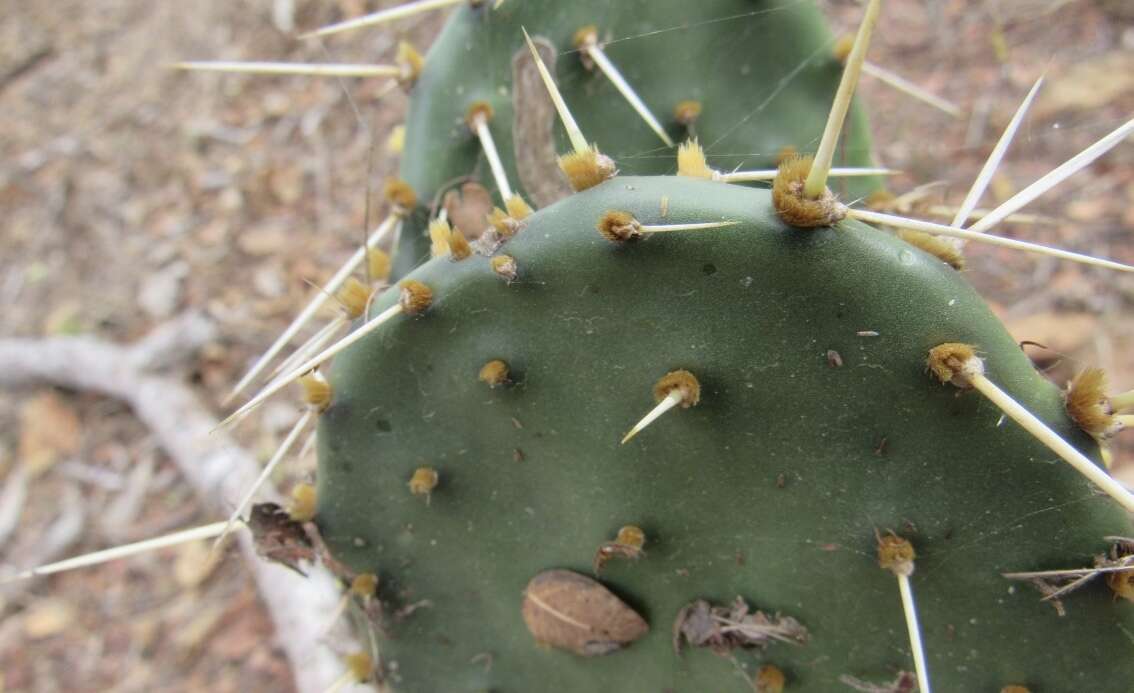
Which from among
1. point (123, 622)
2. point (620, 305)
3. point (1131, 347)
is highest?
point (620, 305)

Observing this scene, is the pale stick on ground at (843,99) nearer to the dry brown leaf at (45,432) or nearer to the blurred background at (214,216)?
the blurred background at (214,216)

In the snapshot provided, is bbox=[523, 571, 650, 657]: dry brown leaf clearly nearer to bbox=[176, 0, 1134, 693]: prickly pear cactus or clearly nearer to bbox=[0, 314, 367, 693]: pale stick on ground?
bbox=[176, 0, 1134, 693]: prickly pear cactus

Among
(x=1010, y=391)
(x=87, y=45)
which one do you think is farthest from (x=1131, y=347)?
(x=87, y=45)

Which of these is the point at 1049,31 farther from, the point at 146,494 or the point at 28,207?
the point at 28,207

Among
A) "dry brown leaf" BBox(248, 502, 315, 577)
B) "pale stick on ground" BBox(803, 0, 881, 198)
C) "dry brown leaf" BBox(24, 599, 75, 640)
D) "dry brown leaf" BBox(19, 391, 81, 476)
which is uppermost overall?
"pale stick on ground" BBox(803, 0, 881, 198)

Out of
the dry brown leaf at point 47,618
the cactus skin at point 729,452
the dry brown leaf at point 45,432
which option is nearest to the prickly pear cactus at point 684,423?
the cactus skin at point 729,452

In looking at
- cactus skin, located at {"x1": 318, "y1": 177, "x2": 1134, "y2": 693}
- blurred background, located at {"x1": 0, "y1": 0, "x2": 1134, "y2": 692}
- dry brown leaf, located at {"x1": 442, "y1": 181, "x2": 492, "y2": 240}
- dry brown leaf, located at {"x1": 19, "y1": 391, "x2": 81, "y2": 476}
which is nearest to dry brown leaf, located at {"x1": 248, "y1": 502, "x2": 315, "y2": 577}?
cactus skin, located at {"x1": 318, "y1": 177, "x2": 1134, "y2": 693}

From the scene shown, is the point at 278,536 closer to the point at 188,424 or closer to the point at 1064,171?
the point at 1064,171
